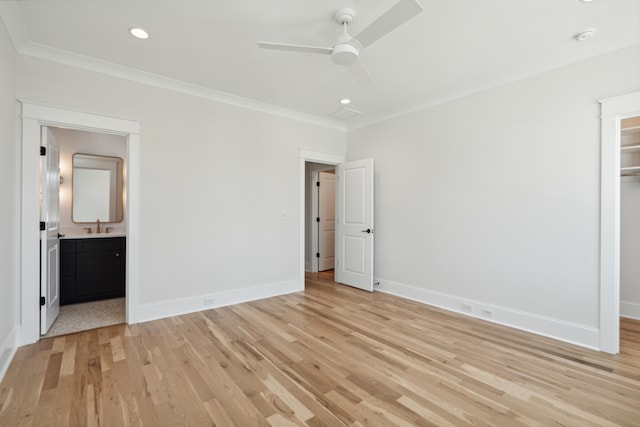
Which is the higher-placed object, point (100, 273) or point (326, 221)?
point (326, 221)

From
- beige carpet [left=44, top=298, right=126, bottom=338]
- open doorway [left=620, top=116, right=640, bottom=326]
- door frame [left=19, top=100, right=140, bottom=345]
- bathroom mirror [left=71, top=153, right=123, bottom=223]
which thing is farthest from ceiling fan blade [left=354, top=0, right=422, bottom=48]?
bathroom mirror [left=71, top=153, right=123, bottom=223]

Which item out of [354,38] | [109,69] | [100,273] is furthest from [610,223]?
[100,273]

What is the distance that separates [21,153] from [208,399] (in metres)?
2.85

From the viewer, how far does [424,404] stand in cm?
195

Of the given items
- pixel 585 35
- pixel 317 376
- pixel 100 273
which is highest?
pixel 585 35

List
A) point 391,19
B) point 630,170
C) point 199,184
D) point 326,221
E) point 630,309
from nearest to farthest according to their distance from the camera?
point 391,19 → point 630,170 → point 630,309 → point 199,184 → point 326,221

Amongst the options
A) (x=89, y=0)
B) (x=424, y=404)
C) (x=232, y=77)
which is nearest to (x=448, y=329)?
(x=424, y=404)

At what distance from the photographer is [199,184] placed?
375cm

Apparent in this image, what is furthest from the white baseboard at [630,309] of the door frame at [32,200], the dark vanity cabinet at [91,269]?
the dark vanity cabinet at [91,269]

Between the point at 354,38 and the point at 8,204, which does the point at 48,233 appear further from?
the point at 354,38

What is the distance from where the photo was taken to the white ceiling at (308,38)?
224 centimetres

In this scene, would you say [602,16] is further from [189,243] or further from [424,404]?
[189,243]

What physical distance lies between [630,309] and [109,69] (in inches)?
260

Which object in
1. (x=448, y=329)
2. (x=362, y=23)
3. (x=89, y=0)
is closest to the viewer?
(x=89, y=0)
